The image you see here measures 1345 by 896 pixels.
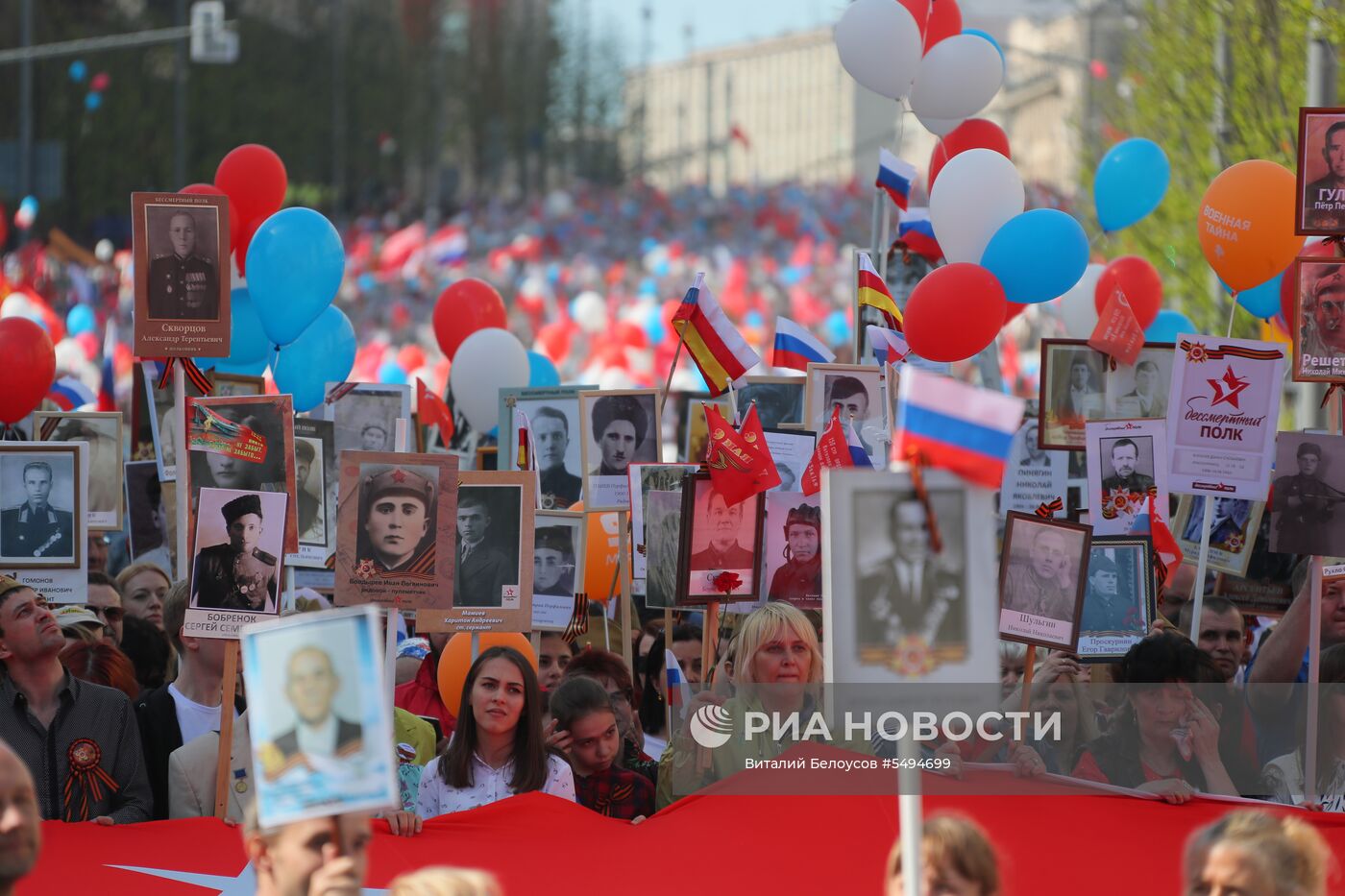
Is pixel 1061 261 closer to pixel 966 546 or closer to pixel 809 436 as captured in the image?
pixel 809 436

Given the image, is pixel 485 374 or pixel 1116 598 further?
pixel 485 374

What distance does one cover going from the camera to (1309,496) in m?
6.30

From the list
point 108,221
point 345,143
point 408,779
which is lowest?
point 408,779

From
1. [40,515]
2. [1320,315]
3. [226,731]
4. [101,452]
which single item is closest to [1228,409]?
[1320,315]

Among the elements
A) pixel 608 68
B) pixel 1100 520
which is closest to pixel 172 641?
pixel 1100 520

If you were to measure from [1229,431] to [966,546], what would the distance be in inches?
134

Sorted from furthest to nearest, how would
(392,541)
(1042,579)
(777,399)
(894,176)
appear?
(894,176) → (777,399) → (1042,579) → (392,541)

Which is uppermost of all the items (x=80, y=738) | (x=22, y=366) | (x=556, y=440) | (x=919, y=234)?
(x=919, y=234)

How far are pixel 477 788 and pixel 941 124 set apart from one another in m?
5.34

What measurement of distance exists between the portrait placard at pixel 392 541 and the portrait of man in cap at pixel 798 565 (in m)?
1.37

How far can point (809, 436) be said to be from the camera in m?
7.46

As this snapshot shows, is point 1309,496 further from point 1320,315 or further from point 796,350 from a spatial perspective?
point 796,350

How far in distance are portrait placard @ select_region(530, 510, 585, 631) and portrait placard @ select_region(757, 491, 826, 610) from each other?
0.79 m

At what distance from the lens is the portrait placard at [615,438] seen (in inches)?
303
